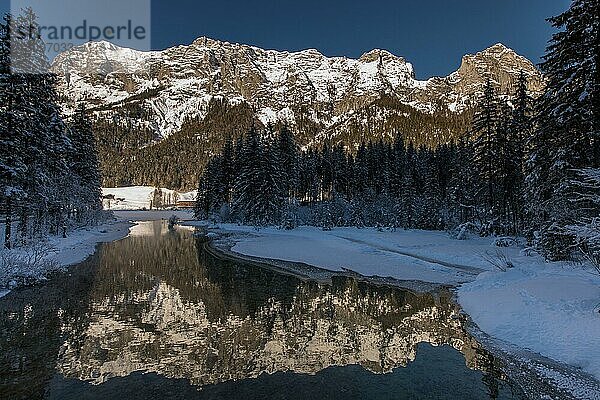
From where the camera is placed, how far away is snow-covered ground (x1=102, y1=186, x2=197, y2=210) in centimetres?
13388

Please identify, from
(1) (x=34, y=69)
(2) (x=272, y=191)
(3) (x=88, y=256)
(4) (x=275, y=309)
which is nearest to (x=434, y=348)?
(4) (x=275, y=309)

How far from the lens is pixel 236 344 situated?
994 centimetres

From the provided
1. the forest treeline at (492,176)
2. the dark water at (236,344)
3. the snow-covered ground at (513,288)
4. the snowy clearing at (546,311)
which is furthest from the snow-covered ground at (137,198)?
the snowy clearing at (546,311)

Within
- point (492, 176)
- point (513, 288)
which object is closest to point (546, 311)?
point (513, 288)

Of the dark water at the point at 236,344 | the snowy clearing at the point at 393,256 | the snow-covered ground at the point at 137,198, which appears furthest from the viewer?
A: the snow-covered ground at the point at 137,198

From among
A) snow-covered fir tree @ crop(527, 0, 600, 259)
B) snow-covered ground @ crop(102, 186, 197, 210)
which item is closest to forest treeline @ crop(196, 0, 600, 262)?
snow-covered fir tree @ crop(527, 0, 600, 259)

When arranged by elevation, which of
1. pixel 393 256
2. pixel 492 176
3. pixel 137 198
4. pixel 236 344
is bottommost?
pixel 393 256

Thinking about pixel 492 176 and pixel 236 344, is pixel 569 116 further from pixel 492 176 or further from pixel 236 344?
pixel 236 344

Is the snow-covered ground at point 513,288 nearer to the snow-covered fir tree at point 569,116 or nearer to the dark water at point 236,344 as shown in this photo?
the dark water at point 236,344

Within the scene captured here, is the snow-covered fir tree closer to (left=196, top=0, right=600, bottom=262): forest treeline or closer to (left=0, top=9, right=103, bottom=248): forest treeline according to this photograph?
(left=196, top=0, right=600, bottom=262): forest treeline

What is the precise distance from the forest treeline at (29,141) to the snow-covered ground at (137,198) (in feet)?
340

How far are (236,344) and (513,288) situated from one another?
9575mm

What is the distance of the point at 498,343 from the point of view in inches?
390

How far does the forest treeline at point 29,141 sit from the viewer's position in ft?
72.9
